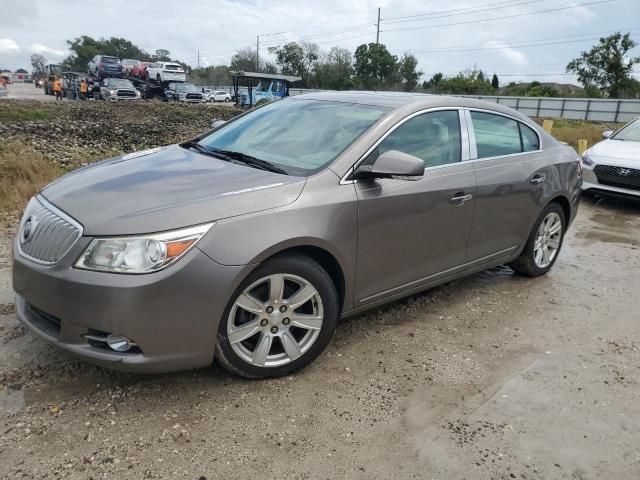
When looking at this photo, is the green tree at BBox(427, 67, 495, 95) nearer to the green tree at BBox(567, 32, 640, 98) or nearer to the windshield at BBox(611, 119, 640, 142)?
the green tree at BBox(567, 32, 640, 98)

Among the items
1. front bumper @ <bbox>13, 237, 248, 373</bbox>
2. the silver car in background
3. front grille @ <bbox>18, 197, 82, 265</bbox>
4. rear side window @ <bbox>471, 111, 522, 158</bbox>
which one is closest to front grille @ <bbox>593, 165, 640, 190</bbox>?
rear side window @ <bbox>471, 111, 522, 158</bbox>

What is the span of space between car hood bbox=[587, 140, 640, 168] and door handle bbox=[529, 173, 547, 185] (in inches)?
171

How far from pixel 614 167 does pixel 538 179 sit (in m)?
4.53

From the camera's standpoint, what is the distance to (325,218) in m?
2.94

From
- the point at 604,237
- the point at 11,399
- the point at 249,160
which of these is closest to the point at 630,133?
the point at 604,237

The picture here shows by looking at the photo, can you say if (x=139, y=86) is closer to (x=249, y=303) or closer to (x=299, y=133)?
(x=299, y=133)

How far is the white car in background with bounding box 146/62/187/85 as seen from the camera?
3722cm

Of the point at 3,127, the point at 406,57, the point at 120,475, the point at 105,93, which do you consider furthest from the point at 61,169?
the point at 406,57

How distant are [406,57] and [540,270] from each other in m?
71.4

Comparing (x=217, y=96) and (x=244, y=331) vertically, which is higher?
(x=217, y=96)

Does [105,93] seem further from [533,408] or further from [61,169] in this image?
[533,408]

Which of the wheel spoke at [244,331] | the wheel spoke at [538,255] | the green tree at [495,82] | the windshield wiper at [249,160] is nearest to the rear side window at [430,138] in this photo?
the windshield wiper at [249,160]

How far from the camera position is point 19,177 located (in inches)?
264

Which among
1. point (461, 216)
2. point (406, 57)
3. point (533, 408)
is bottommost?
point (533, 408)
